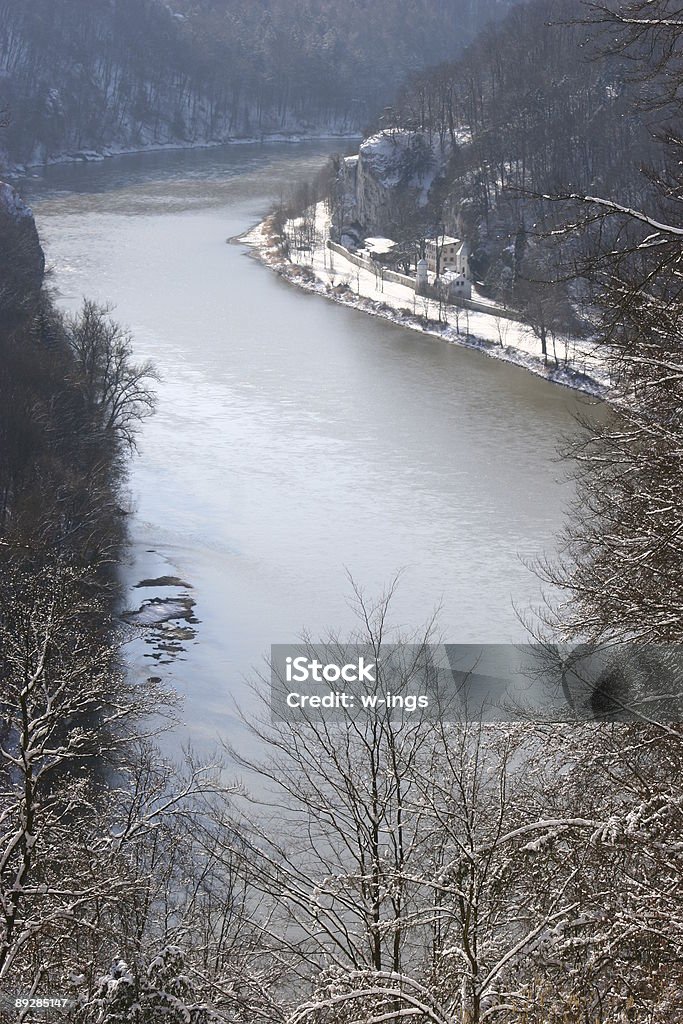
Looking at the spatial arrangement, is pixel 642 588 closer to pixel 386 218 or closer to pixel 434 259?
pixel 434 259

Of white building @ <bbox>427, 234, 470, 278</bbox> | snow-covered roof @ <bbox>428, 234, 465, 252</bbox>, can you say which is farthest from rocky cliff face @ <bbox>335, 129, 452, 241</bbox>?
white building @ <bbox>427, 234, 470, 278</bbox>

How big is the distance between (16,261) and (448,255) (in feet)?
66.2

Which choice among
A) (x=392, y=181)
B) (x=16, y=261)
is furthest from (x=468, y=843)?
A: (x=392, y=181)

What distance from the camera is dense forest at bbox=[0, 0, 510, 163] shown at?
275 feet

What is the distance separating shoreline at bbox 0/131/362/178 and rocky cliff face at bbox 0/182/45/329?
131 ft

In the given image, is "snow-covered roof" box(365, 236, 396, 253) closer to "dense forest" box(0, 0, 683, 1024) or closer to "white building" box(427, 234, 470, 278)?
"white building" box(427, 234, 470, 278)

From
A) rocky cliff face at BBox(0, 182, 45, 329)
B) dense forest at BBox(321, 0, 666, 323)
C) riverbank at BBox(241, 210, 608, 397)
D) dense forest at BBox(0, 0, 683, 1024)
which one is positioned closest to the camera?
dense forest at BBox(0, 0, 683, 1024)

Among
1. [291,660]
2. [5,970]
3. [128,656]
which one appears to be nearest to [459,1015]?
[5,970]

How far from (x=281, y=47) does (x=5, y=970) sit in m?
104

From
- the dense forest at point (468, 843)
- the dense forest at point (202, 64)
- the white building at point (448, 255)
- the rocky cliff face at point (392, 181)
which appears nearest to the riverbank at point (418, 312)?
the rocky cliff face at point (392, 181)

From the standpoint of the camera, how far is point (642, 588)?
19.0 feet

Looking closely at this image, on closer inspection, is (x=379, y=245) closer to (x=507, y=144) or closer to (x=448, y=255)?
(x=448, y=255)

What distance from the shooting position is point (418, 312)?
3734 centimetres

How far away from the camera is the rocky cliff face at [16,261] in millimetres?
24016
